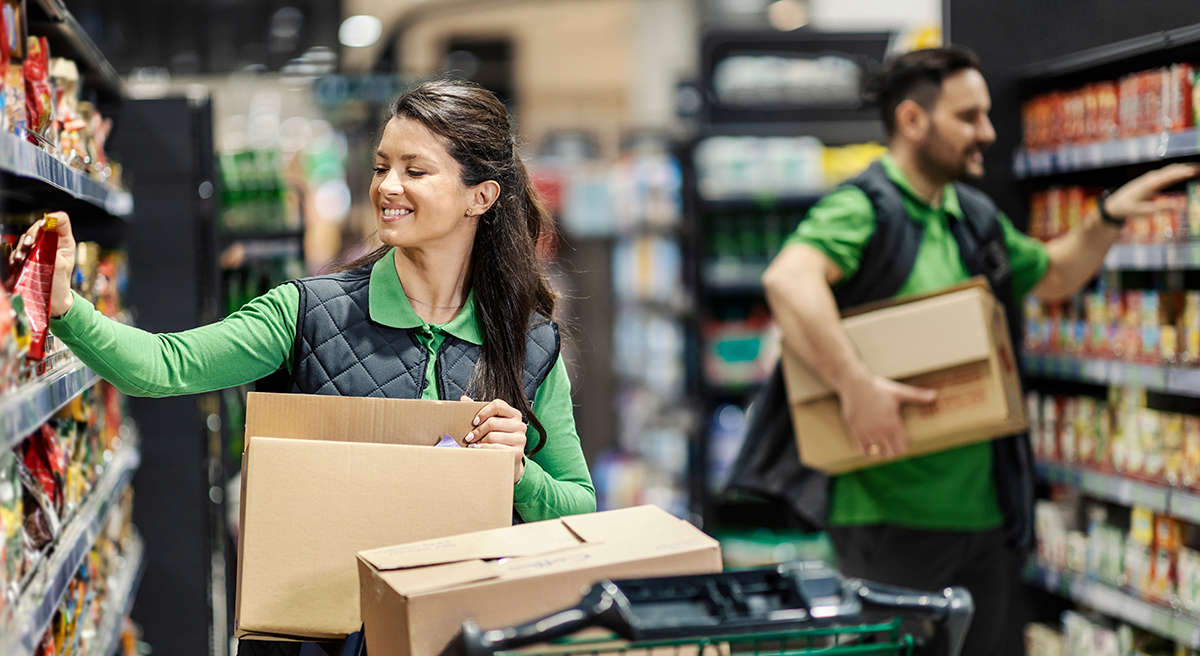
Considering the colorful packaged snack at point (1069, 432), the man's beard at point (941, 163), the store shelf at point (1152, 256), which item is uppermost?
the man's beard at point (941, 163)

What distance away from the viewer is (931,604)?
1.26 metres

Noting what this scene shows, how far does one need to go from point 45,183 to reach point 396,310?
0.68m

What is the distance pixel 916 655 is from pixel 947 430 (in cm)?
162

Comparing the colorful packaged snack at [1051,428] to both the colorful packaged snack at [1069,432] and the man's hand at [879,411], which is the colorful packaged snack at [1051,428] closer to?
the colorful packaged snack at [1069,432]

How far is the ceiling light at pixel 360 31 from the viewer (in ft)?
42.1

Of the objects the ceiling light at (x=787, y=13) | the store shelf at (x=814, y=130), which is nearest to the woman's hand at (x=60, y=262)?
the store shelf at (x=814, y=130)

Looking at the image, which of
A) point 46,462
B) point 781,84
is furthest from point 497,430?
point 781,84

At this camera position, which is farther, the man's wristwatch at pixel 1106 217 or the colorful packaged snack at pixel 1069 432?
the colorful packaged snack at pixel 1069 432

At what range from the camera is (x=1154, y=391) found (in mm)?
3230

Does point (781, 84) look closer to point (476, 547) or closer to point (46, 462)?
point (46, 462)

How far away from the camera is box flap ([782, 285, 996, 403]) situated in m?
2.78

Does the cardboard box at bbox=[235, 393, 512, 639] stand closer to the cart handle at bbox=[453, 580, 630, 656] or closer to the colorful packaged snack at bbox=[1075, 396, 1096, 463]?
the cart handle at bbox=[453, 580, 630, 656]

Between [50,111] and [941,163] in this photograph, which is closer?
[50,111]

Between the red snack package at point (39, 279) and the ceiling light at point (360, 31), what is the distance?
1133 cm
